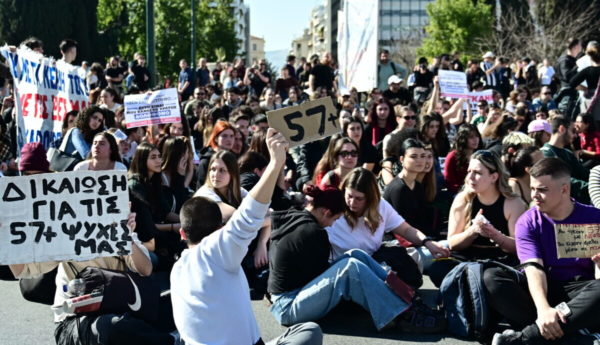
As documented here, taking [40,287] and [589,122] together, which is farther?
[589,122]

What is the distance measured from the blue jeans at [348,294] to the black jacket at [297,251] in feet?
0.31

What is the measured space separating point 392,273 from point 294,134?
5.37 feet

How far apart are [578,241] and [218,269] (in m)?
2.61

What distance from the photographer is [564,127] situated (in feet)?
33.8

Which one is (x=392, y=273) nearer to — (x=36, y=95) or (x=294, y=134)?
(x=294, y=134)

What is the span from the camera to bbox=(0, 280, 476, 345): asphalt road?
21.0 feet

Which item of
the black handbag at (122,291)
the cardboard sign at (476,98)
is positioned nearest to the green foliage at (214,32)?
the cardboard sign at (476,98)

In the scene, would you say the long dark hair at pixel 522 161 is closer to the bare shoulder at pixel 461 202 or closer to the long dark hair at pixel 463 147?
the long dark hair at pixel 463 147

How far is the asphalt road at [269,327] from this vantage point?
641 centimetres

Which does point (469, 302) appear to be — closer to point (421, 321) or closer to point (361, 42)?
point (421, 321)

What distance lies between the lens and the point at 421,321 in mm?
6551

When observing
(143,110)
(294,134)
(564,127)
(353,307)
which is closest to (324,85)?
(143,110)

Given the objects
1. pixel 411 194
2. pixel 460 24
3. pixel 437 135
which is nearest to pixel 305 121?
pixel 411 194

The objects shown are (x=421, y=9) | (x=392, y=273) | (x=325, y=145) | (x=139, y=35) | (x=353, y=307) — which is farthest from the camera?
(x=421, y=9)
